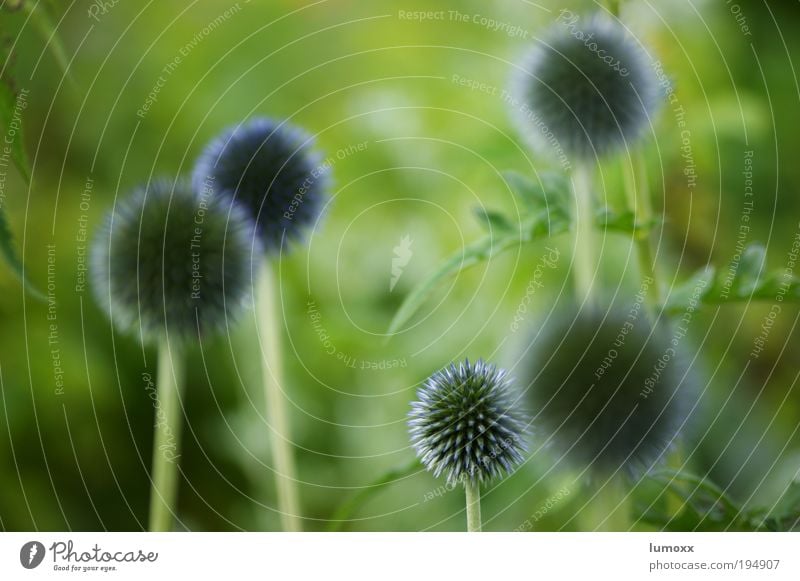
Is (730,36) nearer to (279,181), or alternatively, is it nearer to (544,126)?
(544,126)

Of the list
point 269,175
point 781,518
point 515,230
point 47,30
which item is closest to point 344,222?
point 269,175

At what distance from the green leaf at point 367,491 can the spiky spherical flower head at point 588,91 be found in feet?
1.08

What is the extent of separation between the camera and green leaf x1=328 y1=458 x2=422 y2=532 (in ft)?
1.87

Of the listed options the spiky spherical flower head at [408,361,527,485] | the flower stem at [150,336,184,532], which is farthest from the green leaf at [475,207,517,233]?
the flower stem at [150,336,184,532]

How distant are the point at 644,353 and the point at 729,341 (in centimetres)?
17

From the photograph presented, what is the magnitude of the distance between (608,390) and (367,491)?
22cm

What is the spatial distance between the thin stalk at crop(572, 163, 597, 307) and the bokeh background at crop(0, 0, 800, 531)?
0.04 meters

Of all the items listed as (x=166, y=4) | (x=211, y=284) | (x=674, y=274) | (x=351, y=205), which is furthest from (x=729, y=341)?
(x=166, y=4)

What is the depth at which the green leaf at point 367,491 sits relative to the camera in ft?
1.87

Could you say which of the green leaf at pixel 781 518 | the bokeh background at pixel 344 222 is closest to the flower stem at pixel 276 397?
the bokeh background at pixel 344 222

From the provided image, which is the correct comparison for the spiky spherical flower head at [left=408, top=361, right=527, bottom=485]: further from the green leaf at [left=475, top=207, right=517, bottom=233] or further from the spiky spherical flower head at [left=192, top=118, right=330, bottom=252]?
the spiky spherical flower head at [left=192, top=118, right=330, bottom=252]

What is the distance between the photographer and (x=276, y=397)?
0.78m

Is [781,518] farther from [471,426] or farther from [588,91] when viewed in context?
[588,91]

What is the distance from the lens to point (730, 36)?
0.81 m
